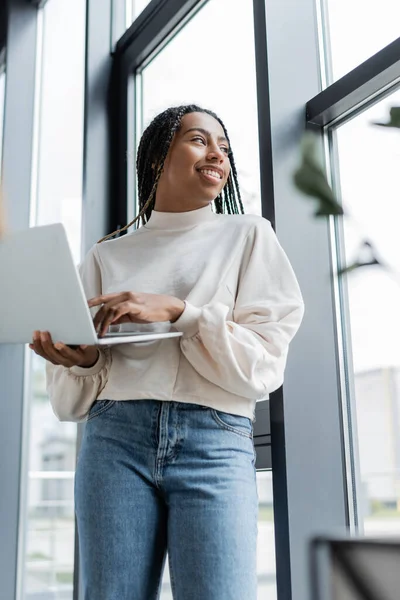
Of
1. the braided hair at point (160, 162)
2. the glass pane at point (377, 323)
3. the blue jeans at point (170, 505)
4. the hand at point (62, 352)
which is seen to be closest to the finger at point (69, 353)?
the hand at point (62, 352)

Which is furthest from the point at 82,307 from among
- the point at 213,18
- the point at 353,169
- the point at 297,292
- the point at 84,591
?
the point at 213,18

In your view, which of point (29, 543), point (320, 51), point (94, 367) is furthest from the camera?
point (29, 543)

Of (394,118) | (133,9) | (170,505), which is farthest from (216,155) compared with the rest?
(133,9)

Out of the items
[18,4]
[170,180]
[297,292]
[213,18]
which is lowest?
[297,292]

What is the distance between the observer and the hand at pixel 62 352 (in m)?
1.17

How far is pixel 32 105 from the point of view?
3035 mm

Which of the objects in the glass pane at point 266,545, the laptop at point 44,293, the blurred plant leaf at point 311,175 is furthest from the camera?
the glass pane at point 266,545

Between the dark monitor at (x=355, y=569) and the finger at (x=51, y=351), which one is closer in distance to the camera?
the dark monitor at (x=355, y=569)

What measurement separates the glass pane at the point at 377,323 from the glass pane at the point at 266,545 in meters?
0.22

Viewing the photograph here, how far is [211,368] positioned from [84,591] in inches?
16.8

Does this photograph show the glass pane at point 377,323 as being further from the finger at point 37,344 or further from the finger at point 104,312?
the finger at point 37,344

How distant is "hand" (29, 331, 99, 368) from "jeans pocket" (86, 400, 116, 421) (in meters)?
0.07

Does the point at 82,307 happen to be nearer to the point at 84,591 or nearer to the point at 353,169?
the point at 84,591

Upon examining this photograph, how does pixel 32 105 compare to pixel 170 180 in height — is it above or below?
above
